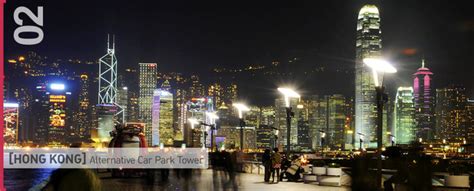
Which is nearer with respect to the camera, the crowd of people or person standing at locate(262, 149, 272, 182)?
person standing at locate(262, 149, 272, 182)

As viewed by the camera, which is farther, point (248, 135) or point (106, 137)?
point (248, 135)

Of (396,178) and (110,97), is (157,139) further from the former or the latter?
(396,178)

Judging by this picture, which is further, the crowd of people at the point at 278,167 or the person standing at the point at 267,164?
the crowd of people at the point at 278,167

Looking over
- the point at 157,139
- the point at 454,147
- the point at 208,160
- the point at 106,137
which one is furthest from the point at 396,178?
the point at 454,147

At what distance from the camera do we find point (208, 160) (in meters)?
50.8

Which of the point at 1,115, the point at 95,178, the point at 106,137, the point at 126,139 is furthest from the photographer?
the point at 106,137

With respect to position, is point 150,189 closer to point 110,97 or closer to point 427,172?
point 427,172

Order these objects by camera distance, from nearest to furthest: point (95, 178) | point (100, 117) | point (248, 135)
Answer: point (95, 178), point (100, 117), point (248, 135)

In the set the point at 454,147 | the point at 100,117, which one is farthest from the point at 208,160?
the point at 454,147

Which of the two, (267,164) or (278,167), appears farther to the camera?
(278,167)

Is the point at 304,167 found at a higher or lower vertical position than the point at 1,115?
lower

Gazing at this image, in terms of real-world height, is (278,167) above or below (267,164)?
below

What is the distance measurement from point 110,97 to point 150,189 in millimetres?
142155

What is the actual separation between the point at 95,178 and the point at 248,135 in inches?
5505
